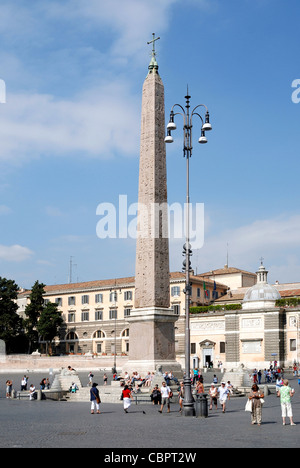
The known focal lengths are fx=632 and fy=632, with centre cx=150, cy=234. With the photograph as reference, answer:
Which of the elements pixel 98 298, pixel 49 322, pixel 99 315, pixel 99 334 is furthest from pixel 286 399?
pixel 98 298

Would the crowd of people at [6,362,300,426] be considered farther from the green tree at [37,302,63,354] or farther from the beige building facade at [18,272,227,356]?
the green tree at [37,302,63,354]

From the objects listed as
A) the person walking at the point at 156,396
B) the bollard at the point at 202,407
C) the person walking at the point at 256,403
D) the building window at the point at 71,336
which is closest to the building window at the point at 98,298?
the building window at the point at 71,336

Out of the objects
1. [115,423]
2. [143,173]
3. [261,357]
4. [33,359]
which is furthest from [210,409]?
[33,359]

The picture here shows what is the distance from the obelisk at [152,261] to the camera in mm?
25953

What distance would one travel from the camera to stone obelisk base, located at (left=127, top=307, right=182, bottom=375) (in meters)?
25.8

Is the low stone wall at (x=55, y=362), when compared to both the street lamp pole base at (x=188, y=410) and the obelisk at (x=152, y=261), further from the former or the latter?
the street lamp pole base at (x=188, y=410)

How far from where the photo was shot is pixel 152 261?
26016 mm

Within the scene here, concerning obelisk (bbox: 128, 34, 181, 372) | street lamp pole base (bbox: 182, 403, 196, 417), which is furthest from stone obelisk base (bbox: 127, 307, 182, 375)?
street lamp pole base (bbox: 182, 403, 196, 417)

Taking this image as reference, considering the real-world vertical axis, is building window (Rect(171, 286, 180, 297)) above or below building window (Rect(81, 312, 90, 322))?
above

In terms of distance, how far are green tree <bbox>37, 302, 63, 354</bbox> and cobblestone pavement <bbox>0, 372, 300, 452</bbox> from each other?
4905 centimetres

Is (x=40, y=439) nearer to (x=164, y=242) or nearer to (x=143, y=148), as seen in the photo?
(x=164, y=242)

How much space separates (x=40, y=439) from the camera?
40.2ft

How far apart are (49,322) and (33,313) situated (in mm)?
2161

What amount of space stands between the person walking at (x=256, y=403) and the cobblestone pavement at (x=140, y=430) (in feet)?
0.69
